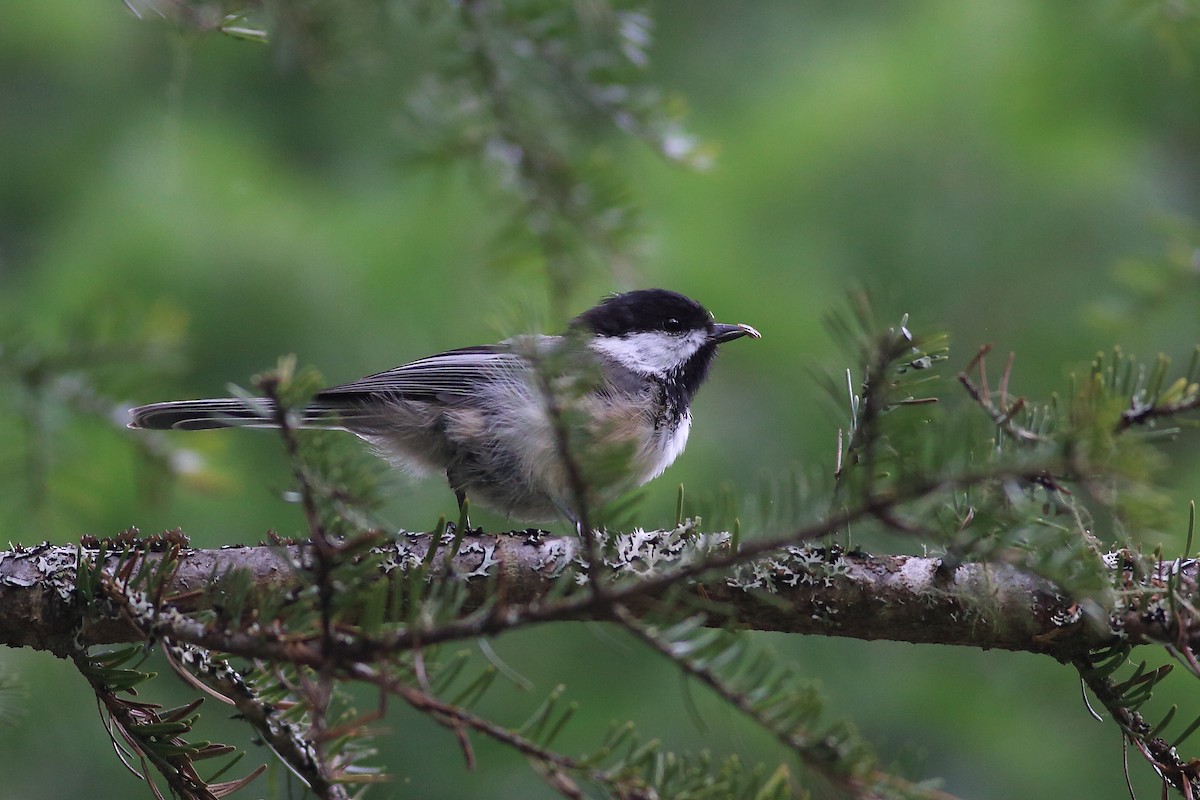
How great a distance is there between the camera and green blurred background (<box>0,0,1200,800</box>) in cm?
369

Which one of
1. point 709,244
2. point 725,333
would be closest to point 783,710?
point 725,333

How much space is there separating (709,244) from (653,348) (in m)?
0.87

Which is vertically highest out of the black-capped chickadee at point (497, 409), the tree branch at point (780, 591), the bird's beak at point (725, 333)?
the tree branch at point (780, 591)

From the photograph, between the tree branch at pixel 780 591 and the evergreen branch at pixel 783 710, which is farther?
the tree branch at pixel 780 591

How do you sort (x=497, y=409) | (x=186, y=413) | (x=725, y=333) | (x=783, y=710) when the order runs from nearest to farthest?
(x=783, y=710) → (x=186, y=413) → (x=497, y=409) → (x=725, y=333)

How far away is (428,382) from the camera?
323cm

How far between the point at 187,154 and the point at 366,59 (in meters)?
2.07

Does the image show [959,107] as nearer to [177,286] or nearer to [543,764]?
[177,286]

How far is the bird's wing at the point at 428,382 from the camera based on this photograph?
3158 millimetres

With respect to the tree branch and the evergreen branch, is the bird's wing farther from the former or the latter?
the evergreen branch

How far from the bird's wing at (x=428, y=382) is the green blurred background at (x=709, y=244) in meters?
0.38

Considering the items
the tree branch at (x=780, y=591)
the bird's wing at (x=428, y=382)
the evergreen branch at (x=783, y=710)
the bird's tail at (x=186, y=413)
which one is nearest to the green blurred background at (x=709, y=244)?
the bird's tail at (x=186, y=413)

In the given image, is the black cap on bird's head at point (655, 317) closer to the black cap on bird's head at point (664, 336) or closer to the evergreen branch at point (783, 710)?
the black cap on bird's head at point (664, 336)

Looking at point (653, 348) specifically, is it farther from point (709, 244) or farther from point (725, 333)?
point (709, 244)
